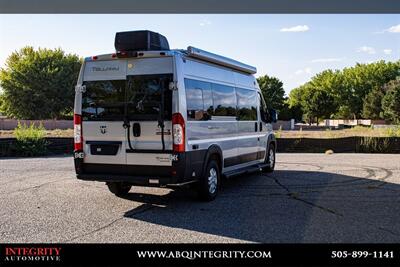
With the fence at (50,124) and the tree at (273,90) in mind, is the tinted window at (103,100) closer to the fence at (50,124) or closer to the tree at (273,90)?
the fence at (50,124)

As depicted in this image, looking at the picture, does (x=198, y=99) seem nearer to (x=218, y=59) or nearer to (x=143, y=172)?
(x=218, y=59)

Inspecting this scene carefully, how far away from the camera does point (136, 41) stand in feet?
25.9

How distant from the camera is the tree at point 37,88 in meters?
57.4

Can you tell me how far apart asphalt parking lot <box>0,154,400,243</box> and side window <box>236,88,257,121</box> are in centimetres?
157

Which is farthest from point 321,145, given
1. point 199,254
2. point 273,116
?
point 199,254

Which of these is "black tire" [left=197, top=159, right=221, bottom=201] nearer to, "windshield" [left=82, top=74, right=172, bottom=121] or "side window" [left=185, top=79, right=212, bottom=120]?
"side window" [left=185, top=79, right=212, bottom=120]

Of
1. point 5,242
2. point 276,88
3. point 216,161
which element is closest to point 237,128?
point 216,161

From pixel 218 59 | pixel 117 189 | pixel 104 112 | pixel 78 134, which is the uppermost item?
pixel 218 59

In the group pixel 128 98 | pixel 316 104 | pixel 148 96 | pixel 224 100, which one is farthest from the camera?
pixel 316 104

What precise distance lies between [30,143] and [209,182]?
41.7ft

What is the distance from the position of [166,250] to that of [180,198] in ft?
10.9

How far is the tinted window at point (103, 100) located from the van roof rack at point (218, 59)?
1328 millimetres

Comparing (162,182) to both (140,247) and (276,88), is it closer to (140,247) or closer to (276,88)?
(140,247)

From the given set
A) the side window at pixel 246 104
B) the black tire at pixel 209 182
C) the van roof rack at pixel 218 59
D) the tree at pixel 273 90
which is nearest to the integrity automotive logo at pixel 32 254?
the black tire at pixel 209 182
